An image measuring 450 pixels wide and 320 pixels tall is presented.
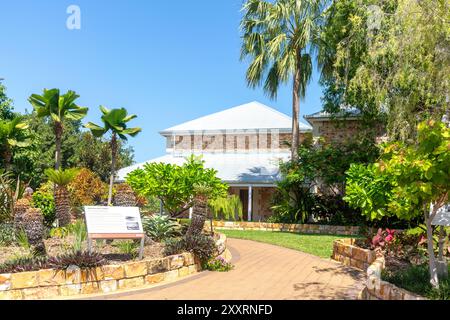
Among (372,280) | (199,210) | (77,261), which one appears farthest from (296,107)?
(77,261)

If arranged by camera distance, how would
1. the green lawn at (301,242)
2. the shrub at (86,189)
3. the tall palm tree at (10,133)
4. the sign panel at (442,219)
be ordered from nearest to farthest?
the sign panel at (442,219), the green lawn at (301,242), the tall palm tree at (10,133), the shrub at (86,189)

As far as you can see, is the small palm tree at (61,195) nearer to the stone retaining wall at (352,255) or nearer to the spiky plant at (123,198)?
the spiky plant at (123,198)

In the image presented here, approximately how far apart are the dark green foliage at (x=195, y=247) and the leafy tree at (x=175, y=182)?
164 centimetres

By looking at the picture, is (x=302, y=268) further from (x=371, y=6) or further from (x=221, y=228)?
(x=221, y=228)

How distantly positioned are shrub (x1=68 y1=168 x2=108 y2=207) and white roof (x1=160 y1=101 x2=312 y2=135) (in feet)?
26.5

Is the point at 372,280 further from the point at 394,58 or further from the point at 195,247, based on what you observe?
the point at 394,58

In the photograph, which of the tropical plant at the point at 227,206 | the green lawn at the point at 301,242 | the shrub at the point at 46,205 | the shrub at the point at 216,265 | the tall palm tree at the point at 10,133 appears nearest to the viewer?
the shrub at the point at 216,265

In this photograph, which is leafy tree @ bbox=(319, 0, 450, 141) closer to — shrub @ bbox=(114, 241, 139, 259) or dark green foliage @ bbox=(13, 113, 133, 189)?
shrub @ bbox=(114, 241, 139, 259)

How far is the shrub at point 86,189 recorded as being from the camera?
20391 millimetres

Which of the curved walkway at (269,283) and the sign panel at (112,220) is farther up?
the sign panel at (112,220)

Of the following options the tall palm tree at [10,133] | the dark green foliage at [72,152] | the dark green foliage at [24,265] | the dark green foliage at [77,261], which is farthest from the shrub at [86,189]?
the dark green foliage at [77,261]

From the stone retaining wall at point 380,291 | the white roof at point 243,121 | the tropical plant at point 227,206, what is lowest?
the stone retaining wall at point 380,291

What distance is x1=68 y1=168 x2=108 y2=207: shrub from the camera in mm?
20391

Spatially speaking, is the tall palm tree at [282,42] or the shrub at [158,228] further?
the tall palm tree at [282,42]
